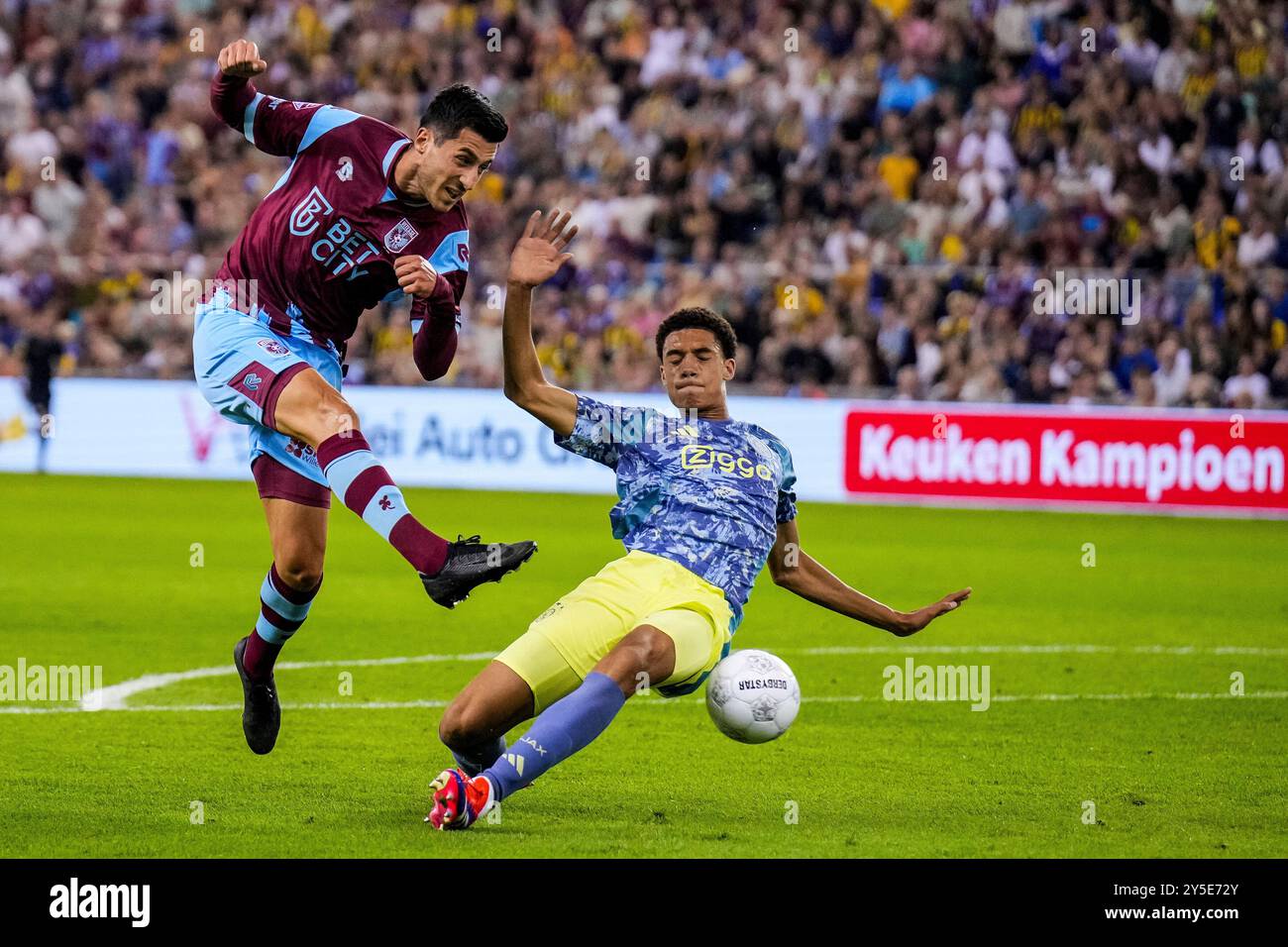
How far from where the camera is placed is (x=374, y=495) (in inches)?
239

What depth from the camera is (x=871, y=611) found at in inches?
269

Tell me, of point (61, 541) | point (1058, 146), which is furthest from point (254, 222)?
point (1058, 146)

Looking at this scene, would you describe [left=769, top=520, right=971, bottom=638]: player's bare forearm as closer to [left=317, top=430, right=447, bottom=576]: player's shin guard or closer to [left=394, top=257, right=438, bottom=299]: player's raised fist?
[left=317, top=430, right=447, bottom=576]: player's shin guard

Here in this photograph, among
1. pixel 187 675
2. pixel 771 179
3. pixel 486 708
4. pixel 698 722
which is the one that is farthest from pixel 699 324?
pixel 771 179

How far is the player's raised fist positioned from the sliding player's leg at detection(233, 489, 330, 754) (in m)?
1.51

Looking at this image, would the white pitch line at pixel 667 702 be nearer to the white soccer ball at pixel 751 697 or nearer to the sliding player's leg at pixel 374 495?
the white soccer ball at pixel 751 697

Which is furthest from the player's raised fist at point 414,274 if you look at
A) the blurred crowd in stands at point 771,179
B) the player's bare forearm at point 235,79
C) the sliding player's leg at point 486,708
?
the blurred crowd in stands at point 771,179

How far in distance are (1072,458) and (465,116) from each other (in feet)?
Answer: 42.5

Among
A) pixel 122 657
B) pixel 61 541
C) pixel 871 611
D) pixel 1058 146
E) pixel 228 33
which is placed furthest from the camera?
pixel 228 33

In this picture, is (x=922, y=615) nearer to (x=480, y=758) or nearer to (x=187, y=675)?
(x=480, y=758)

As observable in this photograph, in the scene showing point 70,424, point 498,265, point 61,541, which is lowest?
point 61,541

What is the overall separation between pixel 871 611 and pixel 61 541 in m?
9.93
